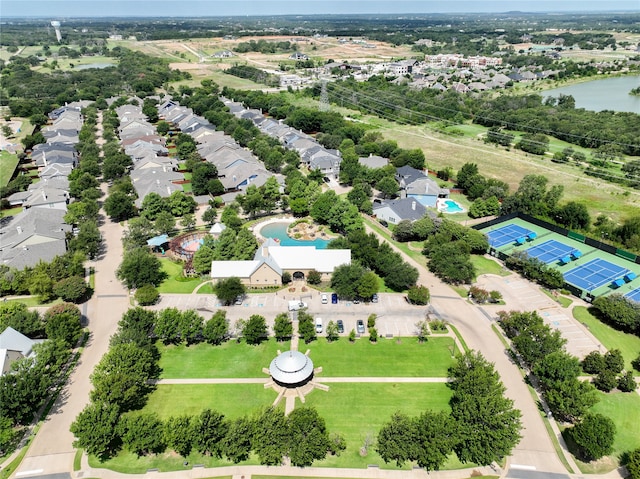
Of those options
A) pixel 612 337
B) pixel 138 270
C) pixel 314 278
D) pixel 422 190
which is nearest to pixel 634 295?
pixel 612 337

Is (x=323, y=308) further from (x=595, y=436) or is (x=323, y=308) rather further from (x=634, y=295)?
(x=634, y=295)

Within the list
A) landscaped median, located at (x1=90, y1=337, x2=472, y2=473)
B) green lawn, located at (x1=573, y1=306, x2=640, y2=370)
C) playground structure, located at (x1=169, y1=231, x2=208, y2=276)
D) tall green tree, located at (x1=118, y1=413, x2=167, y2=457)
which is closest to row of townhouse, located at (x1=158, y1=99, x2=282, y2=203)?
playground structure, located at (x1=169, y1=231, x2=208, y2=276)

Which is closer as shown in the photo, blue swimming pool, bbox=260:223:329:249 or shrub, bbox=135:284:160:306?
shrub, bbox=135:284:160:306

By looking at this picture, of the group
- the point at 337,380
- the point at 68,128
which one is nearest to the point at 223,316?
the point at 337,380

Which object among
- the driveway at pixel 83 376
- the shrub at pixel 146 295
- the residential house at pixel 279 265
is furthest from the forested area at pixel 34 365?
the residential house at pixel 279 265

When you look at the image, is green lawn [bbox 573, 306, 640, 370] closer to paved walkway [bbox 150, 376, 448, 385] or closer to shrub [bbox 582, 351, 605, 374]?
shrub [bbox 582, 351, 605, 374]
